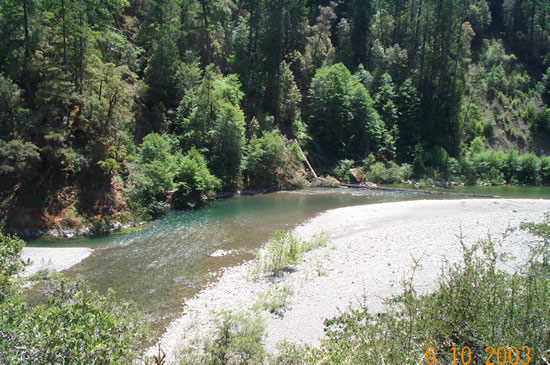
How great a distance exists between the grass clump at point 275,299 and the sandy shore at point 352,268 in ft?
0.75

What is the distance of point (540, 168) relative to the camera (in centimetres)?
3978

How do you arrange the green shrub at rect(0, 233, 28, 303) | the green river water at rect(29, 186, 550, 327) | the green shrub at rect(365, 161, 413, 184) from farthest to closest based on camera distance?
1. the green shrub at rect(365, 161, 413, 184)
2. the green river water at rect(29, 186, 550, 327)
3. the green shrub at rect(0, 233, 28, 303)

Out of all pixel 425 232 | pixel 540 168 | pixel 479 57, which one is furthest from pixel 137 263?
pixel 479 57

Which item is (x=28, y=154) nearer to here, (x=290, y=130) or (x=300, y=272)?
(x=300, y=272)

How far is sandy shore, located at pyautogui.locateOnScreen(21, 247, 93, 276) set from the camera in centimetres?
1409

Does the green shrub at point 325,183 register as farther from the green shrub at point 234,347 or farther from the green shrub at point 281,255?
the green shrub at point 234,347

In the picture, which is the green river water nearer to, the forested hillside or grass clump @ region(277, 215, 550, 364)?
the forested hillside

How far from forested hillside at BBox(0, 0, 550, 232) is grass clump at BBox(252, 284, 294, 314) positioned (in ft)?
45.5

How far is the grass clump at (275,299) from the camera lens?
10523 mm

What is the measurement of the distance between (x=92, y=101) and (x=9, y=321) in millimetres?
20171

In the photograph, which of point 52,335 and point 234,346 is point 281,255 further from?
point 52,335

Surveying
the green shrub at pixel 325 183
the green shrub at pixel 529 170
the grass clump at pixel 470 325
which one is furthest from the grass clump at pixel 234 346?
the green shrub at pixel 529 170

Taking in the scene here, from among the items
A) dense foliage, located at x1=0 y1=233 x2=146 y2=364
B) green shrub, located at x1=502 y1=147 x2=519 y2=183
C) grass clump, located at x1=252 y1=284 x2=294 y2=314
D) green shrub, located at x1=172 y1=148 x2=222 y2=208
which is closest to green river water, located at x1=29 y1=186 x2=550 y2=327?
green shrub, located at x1=172 y1=148 x2=222 y2=208

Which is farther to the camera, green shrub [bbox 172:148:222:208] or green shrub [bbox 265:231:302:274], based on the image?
green shrub [bbox 172:148:222:208]
